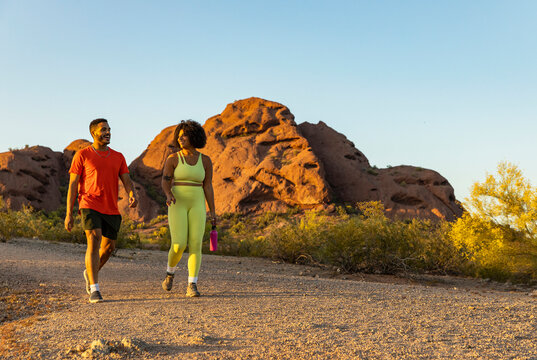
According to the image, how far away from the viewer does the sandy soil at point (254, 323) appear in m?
3.39

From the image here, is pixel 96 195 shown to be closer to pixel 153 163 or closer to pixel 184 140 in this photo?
pixel 184 140

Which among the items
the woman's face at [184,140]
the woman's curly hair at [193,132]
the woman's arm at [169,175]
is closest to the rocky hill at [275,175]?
the woman's curly hair at [193,132]

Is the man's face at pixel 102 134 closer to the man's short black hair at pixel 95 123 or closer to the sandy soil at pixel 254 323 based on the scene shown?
the man's short black hair at pixel 95 123

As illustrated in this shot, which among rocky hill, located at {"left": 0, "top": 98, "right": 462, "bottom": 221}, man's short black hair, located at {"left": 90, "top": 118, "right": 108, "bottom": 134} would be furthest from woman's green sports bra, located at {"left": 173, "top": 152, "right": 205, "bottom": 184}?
rocky hill, located at {"left": 0, "top": 98, "right": 462, "bottom": 221}

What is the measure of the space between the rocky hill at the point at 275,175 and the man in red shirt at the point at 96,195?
3134cm

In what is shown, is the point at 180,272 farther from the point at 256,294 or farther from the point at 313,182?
the point at 313,182

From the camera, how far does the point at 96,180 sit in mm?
5453

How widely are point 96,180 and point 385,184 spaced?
36300 millimetres

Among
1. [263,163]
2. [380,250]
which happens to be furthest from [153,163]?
[380,250]

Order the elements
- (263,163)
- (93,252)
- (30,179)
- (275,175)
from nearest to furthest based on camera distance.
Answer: (93,252), (275,175), (263,163), (30,179)

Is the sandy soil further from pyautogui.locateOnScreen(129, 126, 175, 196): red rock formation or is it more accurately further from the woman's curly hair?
pyautogui.locateOnScreen(129, 126, 175, 196): red rock formation

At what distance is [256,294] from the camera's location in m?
5.95

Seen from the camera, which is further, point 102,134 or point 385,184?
point 385,184

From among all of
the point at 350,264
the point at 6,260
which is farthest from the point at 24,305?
the point at 350,264
